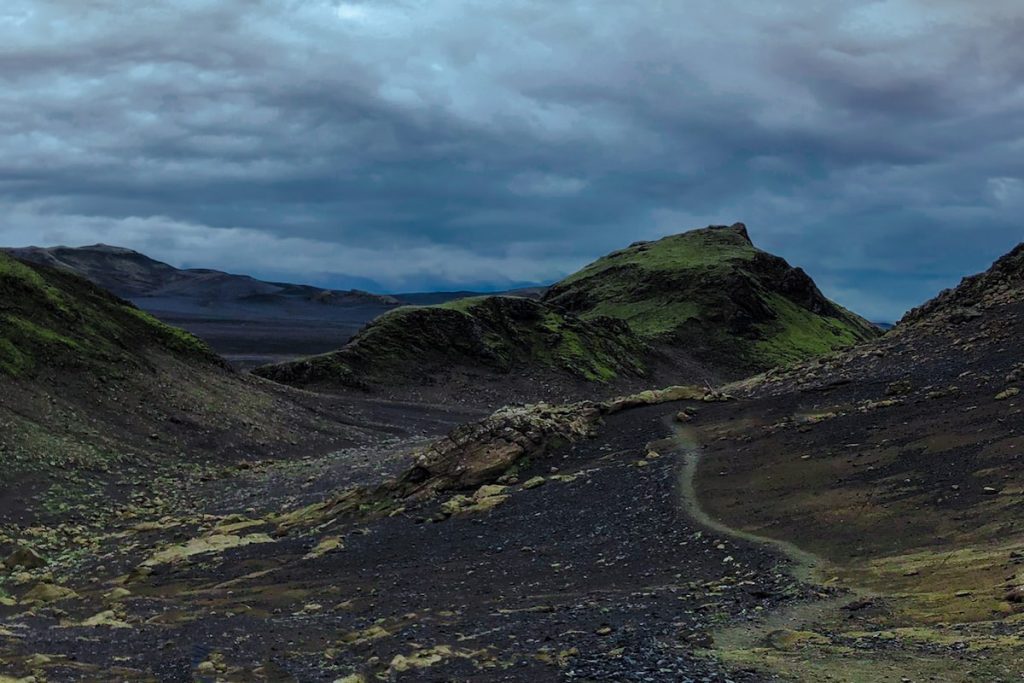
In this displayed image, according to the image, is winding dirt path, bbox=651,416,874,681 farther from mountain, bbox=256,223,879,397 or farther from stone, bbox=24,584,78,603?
mountain, bbox=256,223,879,397

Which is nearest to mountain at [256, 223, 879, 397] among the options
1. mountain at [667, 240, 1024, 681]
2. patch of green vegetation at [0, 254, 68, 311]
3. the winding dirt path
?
patch of green vegetation at [0, 254, 68, 311]

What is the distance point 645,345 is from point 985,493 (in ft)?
369

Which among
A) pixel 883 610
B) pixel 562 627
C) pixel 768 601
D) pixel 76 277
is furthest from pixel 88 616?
pixel 76 277

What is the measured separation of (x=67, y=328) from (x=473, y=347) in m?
50.6

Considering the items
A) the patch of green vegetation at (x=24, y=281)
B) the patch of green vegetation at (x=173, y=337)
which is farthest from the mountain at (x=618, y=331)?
the patch of green vegetation at (x=24, y=281)

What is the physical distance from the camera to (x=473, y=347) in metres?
113

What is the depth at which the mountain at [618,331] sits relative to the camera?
107 meters

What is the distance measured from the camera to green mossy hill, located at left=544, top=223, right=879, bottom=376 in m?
153

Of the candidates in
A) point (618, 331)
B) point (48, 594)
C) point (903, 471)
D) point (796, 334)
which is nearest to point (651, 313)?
point (796, 334)

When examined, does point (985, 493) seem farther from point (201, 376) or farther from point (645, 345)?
point (645, 345)

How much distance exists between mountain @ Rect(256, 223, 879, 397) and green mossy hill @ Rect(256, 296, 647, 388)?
6.5 inches

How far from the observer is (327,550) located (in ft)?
111

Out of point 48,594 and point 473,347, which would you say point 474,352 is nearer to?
point 473,347

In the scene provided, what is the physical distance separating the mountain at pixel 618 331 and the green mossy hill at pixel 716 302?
23cm
